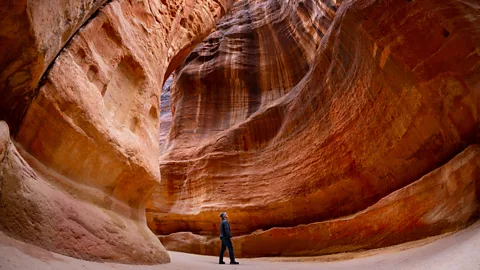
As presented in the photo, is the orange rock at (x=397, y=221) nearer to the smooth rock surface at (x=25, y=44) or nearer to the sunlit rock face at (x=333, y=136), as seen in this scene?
the sunlit rock face at (x=333, y=136)

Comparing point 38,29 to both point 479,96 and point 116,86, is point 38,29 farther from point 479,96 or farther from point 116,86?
point 479,96

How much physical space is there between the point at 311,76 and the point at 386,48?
3998 millimetres

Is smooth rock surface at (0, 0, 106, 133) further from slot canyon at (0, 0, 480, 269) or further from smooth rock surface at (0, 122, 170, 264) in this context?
smooth rock surface at (0, 122, 170, 264)

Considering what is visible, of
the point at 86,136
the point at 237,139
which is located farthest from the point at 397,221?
the point at 237,139

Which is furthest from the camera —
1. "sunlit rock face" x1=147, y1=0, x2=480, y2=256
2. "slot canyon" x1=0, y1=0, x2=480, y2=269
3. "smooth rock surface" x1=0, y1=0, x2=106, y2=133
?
"sunlit rock face" x1=147, y1=0, x2=480, y2=256

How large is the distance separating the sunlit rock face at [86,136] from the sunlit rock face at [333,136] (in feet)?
17.2

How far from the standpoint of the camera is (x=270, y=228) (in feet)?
35.1

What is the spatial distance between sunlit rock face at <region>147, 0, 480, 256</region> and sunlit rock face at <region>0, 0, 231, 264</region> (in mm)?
5246

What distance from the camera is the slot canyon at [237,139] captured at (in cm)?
349

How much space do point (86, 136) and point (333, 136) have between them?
7037mm

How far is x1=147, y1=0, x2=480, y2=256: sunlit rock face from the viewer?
6.38 metres

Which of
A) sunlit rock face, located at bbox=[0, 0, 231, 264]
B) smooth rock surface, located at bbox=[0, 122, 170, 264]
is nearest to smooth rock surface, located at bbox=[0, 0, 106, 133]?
sunlit rock face, located at bbox=[0, 0, 231, 264]

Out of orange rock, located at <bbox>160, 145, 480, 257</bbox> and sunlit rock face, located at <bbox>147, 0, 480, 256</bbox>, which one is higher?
sunlit rock face, located at <bbox>147, 0, 480, 256</bbox>

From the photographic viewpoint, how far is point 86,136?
13.9 ft
